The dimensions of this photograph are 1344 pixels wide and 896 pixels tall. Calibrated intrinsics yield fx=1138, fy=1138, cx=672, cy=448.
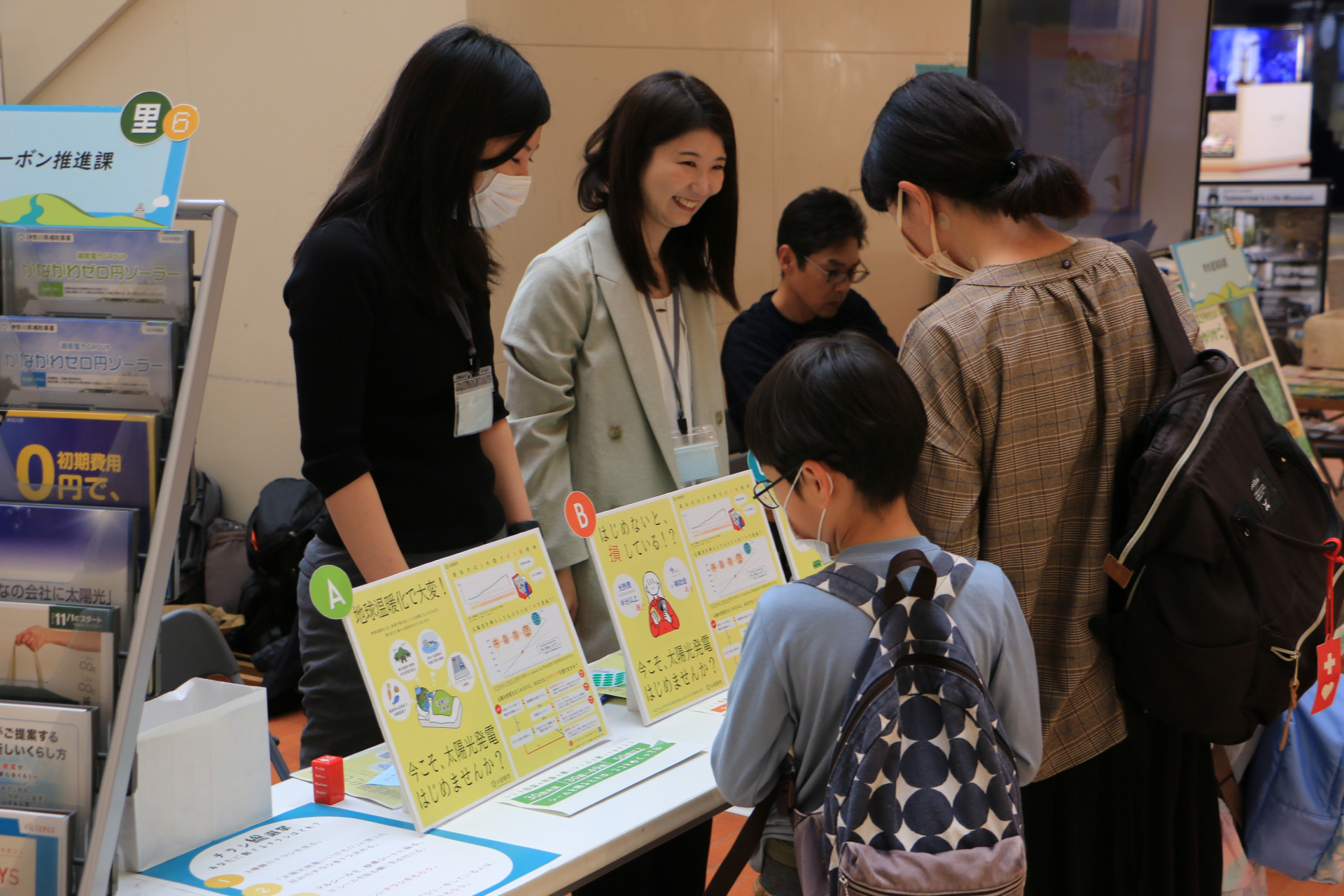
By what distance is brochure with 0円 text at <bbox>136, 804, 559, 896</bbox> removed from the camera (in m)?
1.25

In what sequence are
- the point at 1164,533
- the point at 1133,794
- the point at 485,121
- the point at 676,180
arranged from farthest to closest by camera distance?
the point at 676,180
the point at 1133,794
the point at 485,121
the point at 1164,533

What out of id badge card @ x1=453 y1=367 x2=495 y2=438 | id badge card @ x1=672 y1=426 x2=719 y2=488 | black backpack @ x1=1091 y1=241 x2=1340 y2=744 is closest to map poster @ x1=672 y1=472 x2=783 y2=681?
id badge card @ x1=672 y1=426 x2=719 y2=488

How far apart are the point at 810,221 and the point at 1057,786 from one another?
6.16ft

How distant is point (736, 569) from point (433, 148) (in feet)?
2.68

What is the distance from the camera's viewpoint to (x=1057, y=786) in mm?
1723

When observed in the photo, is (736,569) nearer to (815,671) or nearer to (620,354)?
(620,354)

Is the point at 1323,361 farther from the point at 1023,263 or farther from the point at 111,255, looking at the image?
the point at 111,255

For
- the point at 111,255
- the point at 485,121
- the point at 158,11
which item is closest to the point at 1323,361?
the point at 485,121

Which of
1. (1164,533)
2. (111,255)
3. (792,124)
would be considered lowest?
(1164,533)

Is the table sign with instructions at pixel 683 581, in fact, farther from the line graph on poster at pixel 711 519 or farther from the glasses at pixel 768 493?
the glasses at pixel 768 493

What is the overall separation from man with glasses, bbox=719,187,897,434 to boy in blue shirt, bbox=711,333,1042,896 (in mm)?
1850

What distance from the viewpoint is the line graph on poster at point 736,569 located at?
185 cm

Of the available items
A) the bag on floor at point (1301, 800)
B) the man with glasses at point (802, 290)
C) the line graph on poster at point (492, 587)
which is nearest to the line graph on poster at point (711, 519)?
the line graph on poster at point (492, 587)

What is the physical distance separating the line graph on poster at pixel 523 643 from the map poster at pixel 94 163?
67 cm
